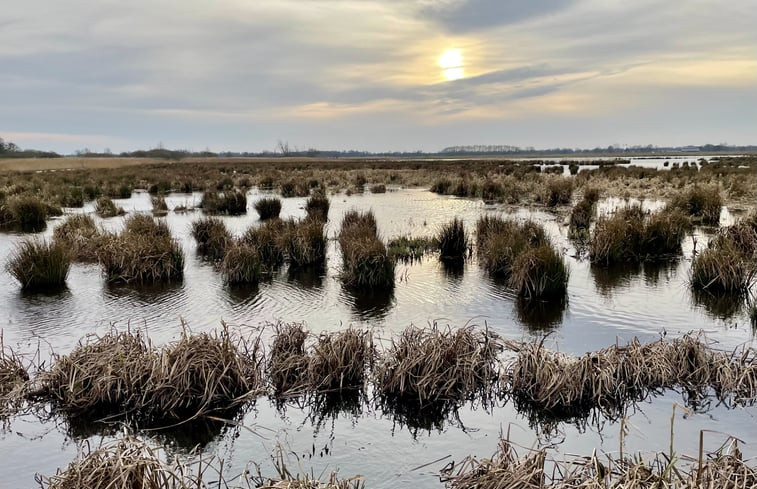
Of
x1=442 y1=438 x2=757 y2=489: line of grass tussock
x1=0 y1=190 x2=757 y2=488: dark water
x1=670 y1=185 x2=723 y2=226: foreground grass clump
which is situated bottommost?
x1=0 y1=190 x2=757 y2=488: dark water

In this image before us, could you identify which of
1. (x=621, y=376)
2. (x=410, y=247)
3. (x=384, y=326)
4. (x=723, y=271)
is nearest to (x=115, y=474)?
(x=384, y=326)

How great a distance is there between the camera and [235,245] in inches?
574

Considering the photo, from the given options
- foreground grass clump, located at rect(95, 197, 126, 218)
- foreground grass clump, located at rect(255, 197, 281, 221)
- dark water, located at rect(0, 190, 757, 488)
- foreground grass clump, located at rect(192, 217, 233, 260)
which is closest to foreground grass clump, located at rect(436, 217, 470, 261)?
dark water, located at rect(0, 190, 757, 488)

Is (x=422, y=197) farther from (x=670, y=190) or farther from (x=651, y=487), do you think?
(x=651, y=487)

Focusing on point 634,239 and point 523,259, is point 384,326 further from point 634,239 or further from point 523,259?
point 634,239

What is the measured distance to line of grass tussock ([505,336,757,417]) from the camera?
726 cm

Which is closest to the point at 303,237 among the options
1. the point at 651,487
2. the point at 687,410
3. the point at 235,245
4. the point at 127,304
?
the point at 235,245

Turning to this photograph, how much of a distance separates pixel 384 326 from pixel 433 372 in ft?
9.53

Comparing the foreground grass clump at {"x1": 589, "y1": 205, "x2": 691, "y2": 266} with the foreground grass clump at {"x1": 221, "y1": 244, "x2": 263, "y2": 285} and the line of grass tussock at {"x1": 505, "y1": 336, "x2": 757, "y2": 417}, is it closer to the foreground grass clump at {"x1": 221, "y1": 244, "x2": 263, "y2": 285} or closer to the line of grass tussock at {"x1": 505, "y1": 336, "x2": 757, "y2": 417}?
the line of grass tussock at {"x1": 505, "y1": 336, "x2": 757, "y2": 417}

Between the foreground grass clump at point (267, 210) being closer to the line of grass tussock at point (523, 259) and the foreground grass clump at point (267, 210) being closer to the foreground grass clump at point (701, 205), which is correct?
the line of grass tussock at point (523, 259)

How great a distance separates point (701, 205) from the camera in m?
22.8

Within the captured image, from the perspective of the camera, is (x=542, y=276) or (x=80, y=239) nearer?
(x=542, y=276)

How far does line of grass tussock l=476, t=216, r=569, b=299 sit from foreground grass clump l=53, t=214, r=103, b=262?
39.0ft

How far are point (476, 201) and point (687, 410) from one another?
997 inches
